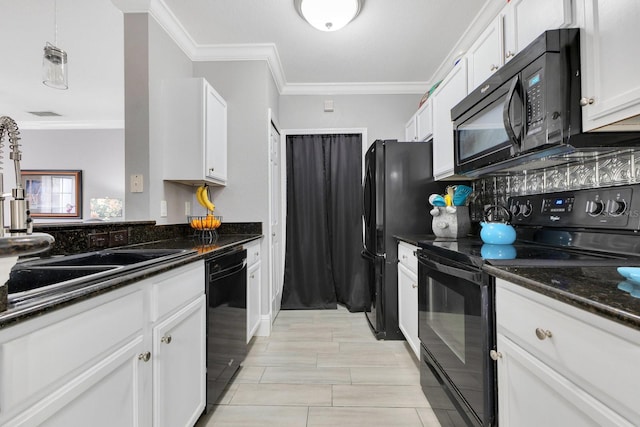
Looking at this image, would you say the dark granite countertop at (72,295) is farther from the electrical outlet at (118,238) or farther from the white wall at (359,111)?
the white wall at (359,111)

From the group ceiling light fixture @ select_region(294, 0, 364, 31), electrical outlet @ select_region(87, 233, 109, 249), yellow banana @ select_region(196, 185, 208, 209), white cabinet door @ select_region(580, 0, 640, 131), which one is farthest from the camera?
yellow banana @ select_region(196, 185, 208, 209)

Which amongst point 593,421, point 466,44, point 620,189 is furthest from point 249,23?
point 593,421

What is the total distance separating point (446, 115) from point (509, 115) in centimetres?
100

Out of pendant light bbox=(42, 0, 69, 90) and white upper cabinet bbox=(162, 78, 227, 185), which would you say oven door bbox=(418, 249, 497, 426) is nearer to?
white upper cabinet bbox=(162, 78, 227, 185)

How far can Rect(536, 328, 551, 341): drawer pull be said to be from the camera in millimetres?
798

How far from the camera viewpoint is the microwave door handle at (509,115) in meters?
1.34

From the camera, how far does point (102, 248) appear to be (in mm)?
1625

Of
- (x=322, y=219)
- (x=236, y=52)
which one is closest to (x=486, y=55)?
(x=236, y=52)

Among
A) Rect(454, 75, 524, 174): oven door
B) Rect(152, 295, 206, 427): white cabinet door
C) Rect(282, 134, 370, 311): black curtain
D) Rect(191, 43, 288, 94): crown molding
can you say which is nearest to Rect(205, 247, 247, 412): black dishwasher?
Rect(152, 295, 206, 427): white cabinet door

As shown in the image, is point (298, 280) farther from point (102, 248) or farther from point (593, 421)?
point (593, 421)

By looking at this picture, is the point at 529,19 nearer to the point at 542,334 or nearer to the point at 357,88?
the point at 542,334

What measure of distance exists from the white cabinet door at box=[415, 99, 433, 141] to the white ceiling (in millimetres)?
513

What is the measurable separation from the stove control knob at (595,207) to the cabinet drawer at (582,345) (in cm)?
66

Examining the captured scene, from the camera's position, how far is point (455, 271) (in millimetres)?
1338
